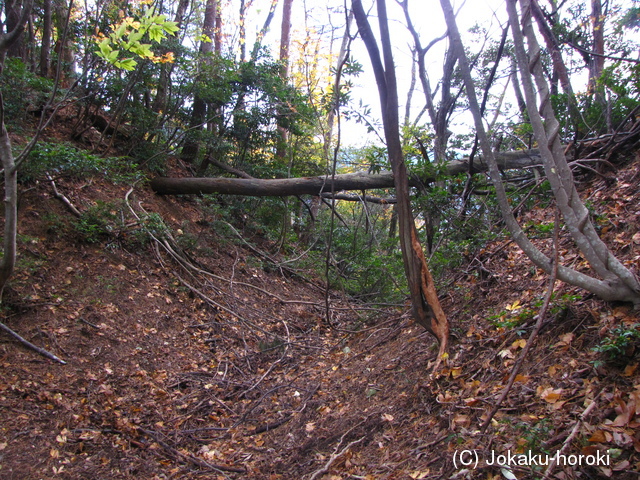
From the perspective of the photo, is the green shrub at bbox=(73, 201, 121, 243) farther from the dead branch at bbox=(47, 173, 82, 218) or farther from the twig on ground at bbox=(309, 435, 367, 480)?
the twig on ground at bbox=(309, 435, 367, 480)

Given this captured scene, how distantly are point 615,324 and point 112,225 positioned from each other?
605 cm

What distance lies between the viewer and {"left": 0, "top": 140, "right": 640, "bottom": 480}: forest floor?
7.60 ft

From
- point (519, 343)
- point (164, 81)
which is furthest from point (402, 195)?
point (164, 81)

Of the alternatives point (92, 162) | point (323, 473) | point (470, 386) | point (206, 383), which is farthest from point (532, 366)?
point (92, 162)

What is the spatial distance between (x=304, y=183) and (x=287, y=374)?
366cm

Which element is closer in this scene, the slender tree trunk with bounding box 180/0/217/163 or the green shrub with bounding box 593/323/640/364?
the green shrub with bounding box 593/323/640/364

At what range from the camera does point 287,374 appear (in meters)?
4.93

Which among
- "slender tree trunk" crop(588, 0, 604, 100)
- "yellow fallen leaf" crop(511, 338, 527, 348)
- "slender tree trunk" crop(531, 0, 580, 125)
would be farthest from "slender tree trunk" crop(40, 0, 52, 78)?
"slender tree trunk" crop(588, 0, 604, 100)

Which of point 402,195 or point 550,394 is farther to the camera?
point 402,195

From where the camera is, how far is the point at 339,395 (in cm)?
395

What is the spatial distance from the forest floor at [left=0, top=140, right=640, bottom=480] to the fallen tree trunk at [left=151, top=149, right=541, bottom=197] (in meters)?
1.42

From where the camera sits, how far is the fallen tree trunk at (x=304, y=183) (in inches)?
236

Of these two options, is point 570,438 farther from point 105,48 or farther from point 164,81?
point 164,81

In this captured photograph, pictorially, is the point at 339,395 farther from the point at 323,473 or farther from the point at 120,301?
the point at 120,301
